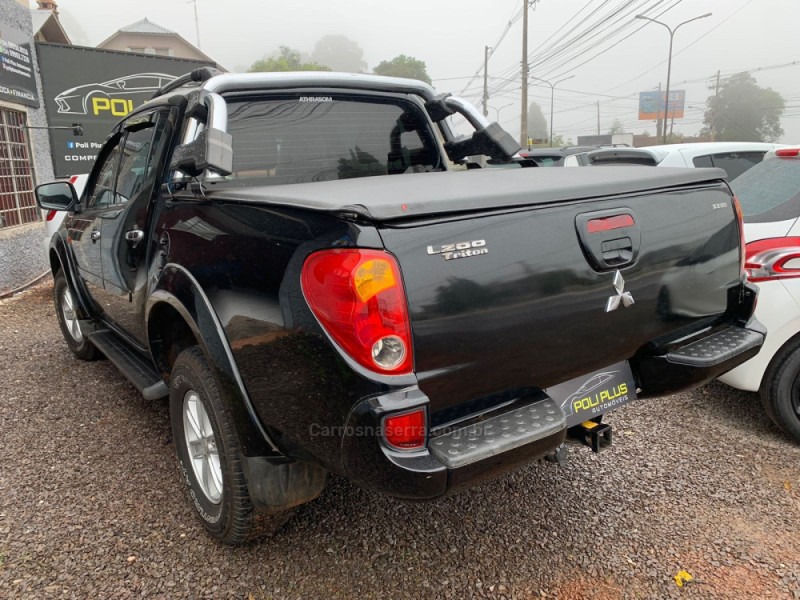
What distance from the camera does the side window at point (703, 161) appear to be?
6.60 metres

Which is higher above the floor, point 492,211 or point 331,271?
point 492,211

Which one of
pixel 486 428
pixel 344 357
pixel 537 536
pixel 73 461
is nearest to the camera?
pixel 344 357

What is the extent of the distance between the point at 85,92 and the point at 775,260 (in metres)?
11.0

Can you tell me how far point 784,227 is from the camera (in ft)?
10.8

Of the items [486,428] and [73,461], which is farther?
[73,461]

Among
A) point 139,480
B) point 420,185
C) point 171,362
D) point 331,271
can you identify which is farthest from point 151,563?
point 420,185

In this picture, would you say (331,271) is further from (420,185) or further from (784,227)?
(784,227)

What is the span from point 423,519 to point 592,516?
76cm

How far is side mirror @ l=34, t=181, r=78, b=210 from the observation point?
13.8 ft

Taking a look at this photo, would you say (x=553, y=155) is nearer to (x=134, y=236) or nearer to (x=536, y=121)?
(x=134, y=236)

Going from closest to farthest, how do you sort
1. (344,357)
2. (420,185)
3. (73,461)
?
1. (344,357)
2. (420,185)
3. (73,461)

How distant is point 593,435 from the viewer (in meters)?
2.27

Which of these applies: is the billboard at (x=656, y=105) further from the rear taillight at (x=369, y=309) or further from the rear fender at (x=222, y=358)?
the rear taillight at (x=369, y=309)

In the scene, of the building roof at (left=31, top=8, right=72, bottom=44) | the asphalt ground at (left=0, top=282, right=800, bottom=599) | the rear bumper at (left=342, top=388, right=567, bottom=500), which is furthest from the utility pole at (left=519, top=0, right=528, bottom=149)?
the rear bumper at (left=342, top=388, right=567, bottom=500)
